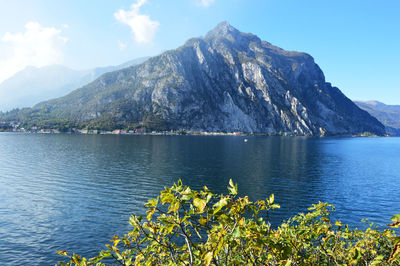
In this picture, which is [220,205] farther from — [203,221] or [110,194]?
[110,194]

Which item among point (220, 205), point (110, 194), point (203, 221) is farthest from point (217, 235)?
point (110, 194)

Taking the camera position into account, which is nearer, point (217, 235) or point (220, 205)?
point (220, 205)

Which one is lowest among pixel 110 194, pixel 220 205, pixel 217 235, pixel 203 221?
pixel 110 194

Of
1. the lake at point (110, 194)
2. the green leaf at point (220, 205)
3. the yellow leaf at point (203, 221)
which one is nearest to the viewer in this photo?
the green leaf at point (220, 205)

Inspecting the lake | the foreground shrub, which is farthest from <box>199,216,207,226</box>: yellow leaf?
the lake

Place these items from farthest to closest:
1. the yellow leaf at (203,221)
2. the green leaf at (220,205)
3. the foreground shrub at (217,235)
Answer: the yellow leaf at (203,221) → the foreground shrub at (217,235) → the green leaf at (220,205)

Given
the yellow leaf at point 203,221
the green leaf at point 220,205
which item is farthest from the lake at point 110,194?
the green leaf at point 220,205

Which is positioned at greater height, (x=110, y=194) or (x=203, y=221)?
(x=203, y=221)

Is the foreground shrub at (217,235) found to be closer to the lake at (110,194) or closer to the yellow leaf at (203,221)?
the yellow leaf at (203,221)

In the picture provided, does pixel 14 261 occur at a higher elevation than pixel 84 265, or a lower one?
lower

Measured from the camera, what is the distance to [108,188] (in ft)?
159

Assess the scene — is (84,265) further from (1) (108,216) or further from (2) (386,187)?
(2) (386,187)

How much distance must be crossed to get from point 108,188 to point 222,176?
28742 millimetres

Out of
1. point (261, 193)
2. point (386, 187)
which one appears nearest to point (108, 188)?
point (261, 193)
